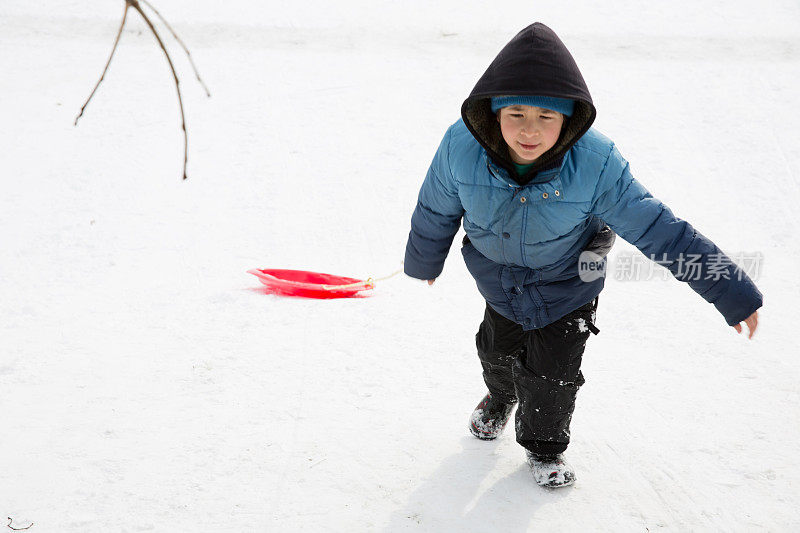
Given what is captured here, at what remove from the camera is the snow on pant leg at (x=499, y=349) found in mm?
2377

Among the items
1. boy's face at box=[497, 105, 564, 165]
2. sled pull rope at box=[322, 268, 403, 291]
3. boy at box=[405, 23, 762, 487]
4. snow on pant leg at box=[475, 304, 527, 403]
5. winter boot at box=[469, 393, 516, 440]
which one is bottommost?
sled pull rope at box=[322, 268, 403, 291]

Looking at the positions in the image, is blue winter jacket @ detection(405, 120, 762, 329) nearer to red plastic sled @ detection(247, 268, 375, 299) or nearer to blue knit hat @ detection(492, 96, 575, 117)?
blue knit hat @ detection(492, 96, 575, 117)

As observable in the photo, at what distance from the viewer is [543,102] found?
194cm

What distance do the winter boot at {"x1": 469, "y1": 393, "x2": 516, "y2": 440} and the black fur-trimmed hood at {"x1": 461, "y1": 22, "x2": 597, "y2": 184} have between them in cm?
87

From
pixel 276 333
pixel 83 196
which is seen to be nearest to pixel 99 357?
pixel 276 333

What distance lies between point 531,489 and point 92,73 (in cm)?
510

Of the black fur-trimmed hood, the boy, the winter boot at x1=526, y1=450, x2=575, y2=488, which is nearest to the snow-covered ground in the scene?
the winter boot at x1=526, y1=450, x2=575, y2=488

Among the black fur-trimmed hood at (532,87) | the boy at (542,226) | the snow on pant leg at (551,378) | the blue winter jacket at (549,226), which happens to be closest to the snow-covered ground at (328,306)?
the snow on pant leg at (551,378)

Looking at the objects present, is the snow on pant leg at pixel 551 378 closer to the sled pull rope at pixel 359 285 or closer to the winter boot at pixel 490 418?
the winter boot at pixel 490 418

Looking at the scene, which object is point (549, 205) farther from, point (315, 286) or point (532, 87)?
point (315, 286)

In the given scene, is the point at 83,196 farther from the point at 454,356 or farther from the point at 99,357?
the point at 454,356

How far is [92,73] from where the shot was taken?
5.88m

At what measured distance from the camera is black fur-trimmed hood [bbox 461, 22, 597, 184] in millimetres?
1910

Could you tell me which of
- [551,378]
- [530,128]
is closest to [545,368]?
[551,378]
